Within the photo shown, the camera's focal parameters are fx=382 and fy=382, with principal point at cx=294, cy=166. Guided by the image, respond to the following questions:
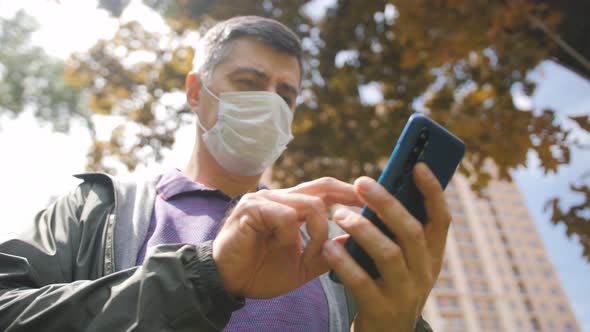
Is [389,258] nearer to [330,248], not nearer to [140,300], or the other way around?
[330,248]

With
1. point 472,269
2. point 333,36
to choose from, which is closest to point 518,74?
point 333,36

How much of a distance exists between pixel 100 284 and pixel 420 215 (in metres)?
0.78

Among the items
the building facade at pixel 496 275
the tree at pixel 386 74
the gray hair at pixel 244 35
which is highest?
the gray hair at pixel 244 35

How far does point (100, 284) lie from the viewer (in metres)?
0.87

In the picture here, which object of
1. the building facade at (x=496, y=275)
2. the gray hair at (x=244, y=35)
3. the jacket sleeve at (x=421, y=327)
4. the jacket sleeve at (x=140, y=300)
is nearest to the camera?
the jacket sleeve at (x=140, y=300)

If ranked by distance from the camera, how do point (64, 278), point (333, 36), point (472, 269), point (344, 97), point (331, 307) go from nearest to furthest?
1. point (64, 278)
2. point (331, 307)
3. point (333, 36)
4. point (344, 97)
5. point (472, 269)

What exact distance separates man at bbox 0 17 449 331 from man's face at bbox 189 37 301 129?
62cm

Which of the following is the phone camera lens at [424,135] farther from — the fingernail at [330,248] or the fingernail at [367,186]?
the fingernail at [330,248]

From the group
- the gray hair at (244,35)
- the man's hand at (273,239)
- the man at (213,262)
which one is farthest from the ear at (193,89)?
the man's hand at (273,239)

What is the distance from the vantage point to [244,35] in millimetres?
2141

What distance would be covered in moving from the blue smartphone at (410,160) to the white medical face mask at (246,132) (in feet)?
3.56

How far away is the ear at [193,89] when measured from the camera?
222cm

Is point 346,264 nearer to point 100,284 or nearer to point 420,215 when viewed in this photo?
point 420,215

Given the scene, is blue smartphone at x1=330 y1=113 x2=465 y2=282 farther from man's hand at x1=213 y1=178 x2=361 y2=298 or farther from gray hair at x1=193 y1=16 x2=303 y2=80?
gray hair at x1=193 y1=16 x2=303 y2=80
